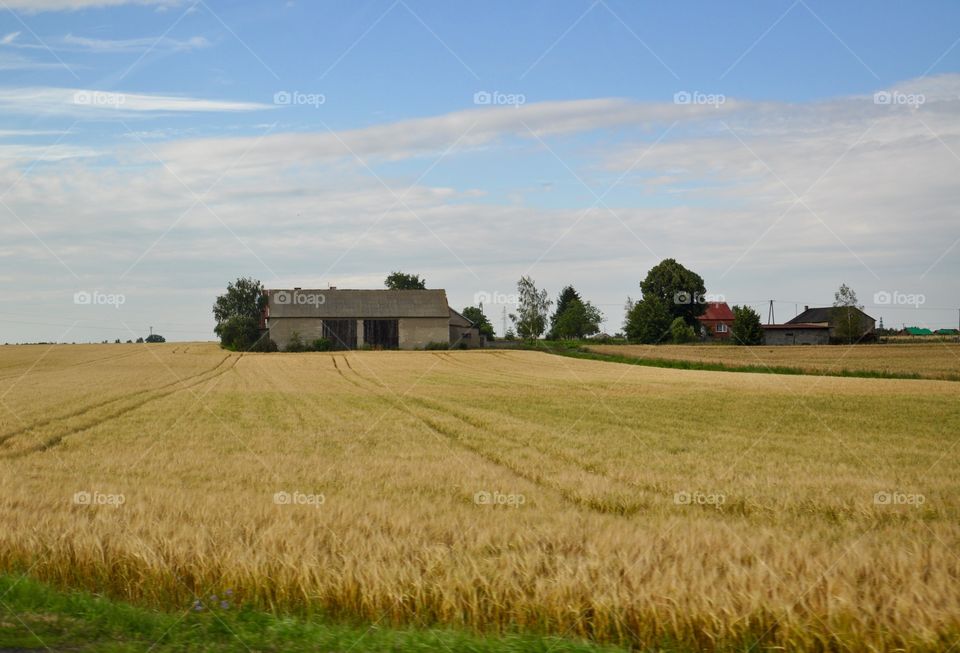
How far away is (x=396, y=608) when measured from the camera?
8.02 m

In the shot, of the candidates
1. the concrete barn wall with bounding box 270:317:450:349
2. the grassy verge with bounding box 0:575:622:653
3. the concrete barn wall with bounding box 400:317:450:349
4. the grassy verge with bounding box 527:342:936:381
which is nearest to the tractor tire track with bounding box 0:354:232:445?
the grassy verge with bounding box 0:575:622:653

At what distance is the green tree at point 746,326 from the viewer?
99.0m

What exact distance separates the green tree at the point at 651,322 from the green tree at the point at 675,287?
26.0ft

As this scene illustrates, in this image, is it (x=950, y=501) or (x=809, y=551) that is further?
(x=950, y=501)

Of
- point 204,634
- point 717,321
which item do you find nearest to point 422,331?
point 717,321

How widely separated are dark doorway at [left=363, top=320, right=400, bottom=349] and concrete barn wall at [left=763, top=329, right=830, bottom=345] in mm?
58926

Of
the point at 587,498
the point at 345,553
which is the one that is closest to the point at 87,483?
the point at 345,553

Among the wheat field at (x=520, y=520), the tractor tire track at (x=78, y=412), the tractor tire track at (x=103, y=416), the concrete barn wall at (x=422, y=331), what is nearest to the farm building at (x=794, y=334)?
the concrete barn wall at (x=422, y=331)

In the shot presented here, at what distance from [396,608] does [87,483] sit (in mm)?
8031

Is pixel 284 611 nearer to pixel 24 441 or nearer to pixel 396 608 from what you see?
pixel 396 608

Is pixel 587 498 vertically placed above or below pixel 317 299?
below

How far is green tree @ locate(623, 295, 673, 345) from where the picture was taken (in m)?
109

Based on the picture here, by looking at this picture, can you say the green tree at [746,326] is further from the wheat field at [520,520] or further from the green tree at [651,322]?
the wheat field at [520,520]

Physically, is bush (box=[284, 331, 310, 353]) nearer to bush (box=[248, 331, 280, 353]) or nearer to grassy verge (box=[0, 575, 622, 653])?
bush (box=[248, 331, 280, 353])
